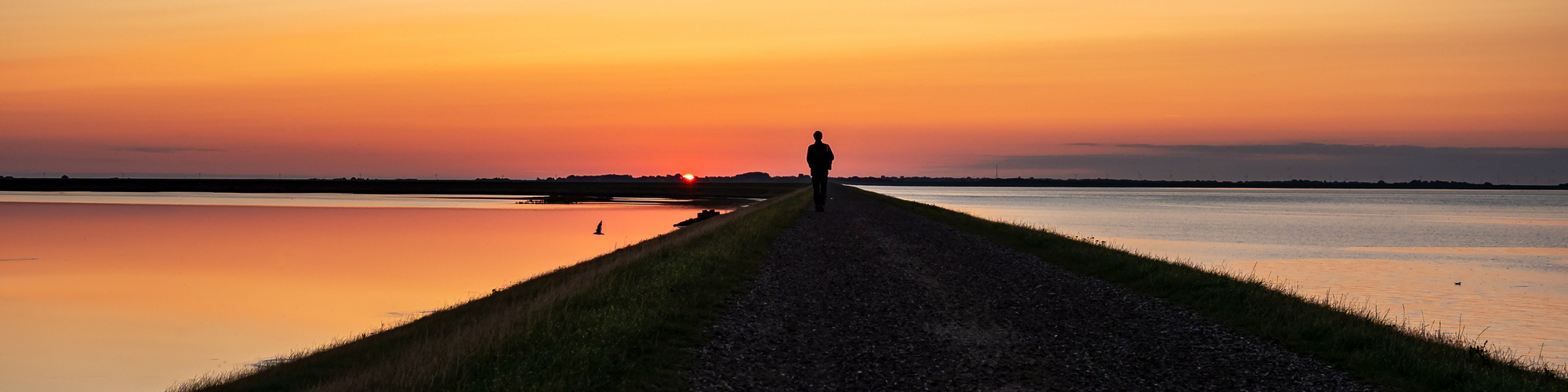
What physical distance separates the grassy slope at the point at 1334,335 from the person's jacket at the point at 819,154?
16773mm

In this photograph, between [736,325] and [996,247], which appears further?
[996,247]

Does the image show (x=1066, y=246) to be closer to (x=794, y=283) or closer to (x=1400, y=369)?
(x=794, y=283)

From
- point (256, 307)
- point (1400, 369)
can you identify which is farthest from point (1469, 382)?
point (256, 307)

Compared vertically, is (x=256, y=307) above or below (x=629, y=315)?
below

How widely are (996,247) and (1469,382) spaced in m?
16.7

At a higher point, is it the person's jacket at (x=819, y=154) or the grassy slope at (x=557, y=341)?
the person's jacket at (x=819, y=154)

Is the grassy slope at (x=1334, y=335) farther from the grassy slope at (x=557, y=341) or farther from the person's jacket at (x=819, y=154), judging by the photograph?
the person's jacket at (x=819, y=154)

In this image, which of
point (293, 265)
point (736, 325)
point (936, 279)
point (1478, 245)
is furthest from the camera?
point (1478, 245)

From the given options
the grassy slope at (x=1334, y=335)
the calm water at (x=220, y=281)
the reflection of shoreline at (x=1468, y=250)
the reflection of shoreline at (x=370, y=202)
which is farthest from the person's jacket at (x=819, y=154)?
the reflection of shoreline at (x=370, y=202)

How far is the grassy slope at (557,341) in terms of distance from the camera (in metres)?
10.0

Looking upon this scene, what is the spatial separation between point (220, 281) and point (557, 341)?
24264 millimetres

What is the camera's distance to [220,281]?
30266 millimetres

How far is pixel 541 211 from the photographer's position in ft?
279

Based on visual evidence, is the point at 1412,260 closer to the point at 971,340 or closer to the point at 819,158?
the point at 819,158
